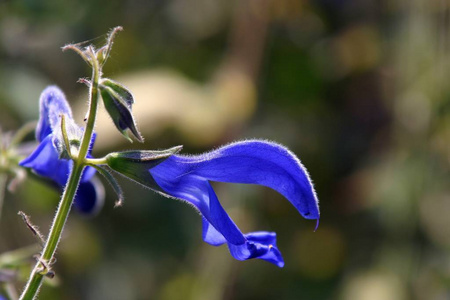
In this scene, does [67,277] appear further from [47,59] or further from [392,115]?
[392,115]

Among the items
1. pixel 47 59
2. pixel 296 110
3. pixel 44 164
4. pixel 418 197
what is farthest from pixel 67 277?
pixel 44 164

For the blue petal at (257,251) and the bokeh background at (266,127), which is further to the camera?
the bokeh background at (266,127)

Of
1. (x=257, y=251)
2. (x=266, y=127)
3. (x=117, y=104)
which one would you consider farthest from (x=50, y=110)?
(x=266, y=127)

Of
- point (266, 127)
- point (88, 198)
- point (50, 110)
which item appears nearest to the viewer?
point (50, 110)

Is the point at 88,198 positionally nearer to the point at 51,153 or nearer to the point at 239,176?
the point at 51,153

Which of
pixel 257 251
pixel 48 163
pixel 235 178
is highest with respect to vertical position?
pixel 48 163

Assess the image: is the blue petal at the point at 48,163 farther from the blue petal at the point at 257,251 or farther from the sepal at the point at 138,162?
the blue petal at the point at 257,251

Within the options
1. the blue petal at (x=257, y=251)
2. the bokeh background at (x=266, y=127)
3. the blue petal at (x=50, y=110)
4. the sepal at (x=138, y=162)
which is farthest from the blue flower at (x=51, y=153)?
the bokeh background at (x=266, y=127)
